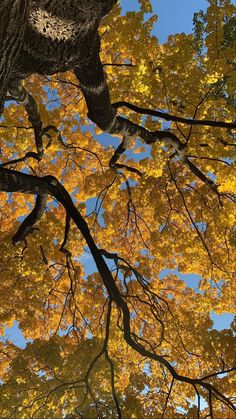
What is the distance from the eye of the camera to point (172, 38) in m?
6.75

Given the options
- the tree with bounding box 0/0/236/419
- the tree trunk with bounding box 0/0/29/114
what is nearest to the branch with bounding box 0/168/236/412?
the tree with bounding box 0/0/236/419

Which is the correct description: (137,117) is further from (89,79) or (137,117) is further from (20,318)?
(20,318)

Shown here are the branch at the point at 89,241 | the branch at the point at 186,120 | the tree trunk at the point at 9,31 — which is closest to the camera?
the tree trunk at the point at 9,31

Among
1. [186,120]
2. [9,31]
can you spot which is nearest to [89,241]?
[186,120]

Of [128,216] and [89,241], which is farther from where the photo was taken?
[128,216]

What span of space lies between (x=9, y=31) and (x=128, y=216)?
587cm

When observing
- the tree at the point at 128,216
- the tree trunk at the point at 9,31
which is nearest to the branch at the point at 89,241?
the tree at the point at 128,216

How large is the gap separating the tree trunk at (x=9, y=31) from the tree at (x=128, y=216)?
0.06 feet

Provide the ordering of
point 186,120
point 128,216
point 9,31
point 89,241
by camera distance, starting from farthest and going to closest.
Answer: point 128,216
point 89,241
point 186,120
point 9,31

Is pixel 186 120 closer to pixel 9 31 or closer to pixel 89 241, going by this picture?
pixel 89 241

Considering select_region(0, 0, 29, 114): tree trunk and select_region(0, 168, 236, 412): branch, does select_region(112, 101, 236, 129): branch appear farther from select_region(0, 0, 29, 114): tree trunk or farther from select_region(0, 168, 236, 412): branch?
select_region(0, 0, 29, 114): tree trunk

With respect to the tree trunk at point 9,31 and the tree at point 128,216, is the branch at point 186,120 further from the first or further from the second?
the tree trunk at point 9,31

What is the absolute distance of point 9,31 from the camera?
1999 mm

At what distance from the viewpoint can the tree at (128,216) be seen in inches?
190
